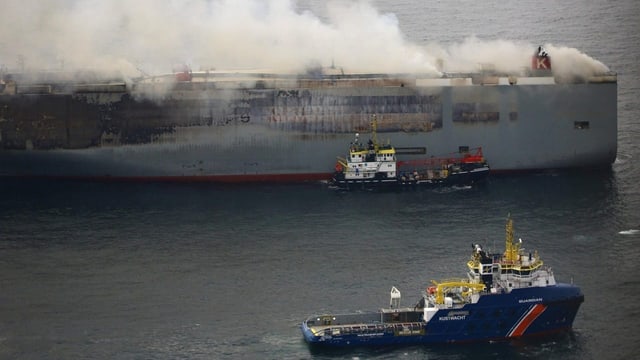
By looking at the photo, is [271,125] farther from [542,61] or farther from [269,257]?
[269,257]

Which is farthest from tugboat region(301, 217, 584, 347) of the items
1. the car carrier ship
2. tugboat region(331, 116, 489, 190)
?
the car carrier ship

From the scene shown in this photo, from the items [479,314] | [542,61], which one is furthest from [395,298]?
[542,61]

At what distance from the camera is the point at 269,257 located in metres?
51.8

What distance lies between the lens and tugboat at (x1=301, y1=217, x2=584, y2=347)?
4288cm

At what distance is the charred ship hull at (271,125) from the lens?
6694 cm

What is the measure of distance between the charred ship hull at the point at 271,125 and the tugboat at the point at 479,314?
23.8 metres

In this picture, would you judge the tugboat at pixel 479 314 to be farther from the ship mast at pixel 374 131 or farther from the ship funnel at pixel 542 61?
the ship funnel at pixel 542 61

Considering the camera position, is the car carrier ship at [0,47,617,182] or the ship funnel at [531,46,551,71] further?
the ship funnel at [531,46,551,71]

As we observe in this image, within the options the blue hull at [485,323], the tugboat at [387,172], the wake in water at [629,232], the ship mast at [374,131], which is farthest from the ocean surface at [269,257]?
the ship mast at [374,131]

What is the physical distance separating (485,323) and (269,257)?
38.4 feet

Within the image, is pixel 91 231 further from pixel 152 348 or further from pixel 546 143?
pixel 546 143

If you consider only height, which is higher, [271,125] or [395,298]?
[271,125]

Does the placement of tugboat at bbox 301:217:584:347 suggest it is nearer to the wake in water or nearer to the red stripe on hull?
the red stripe on hull

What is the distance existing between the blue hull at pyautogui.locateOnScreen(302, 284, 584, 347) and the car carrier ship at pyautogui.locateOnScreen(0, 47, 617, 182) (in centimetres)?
2440
